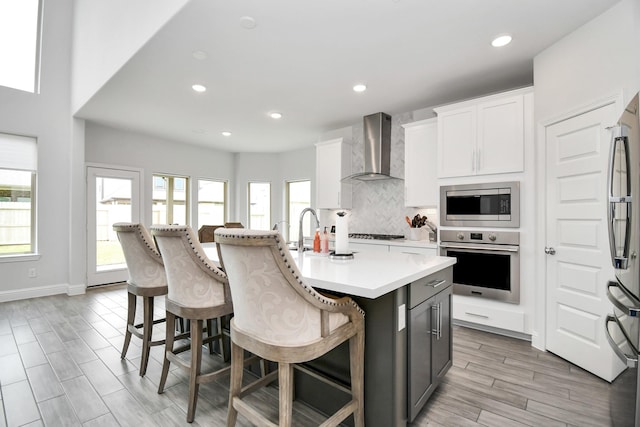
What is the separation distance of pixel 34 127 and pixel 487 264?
6187 mm

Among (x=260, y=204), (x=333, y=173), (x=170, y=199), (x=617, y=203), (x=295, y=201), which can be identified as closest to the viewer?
(x=617, y=203)

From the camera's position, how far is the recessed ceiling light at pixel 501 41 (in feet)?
8.19

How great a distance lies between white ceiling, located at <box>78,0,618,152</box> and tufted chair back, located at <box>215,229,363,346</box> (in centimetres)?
181

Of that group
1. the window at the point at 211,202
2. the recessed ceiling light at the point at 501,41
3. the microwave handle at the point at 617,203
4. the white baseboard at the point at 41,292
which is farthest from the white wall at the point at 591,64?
the white baseboard at the point at 41,292

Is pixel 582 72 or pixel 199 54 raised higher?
pixel 199 54

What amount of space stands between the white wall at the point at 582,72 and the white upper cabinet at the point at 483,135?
7.3 inches

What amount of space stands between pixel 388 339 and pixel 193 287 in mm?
1156

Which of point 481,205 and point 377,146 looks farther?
point 377,146

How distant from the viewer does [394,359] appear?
1500 millimetres

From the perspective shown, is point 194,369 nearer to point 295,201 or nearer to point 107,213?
point 107,213

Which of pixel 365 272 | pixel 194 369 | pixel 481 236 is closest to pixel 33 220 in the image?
pixel 194 369

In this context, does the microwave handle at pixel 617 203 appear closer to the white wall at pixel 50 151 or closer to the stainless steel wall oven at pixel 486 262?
the stainless steel wall oven at pixel 486 262

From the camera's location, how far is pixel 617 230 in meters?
1.61

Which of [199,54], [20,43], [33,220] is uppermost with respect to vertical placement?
[20,43]
